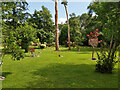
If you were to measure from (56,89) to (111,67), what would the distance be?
14.4 ft

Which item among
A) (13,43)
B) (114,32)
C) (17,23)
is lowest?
(13,43)

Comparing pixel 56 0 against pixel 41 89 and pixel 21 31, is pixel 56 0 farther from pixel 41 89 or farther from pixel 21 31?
pixel 41 89

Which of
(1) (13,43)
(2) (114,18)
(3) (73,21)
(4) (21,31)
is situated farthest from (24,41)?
(3) (73,21)

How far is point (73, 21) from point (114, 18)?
140 ft

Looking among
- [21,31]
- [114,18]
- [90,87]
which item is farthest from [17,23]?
[90,87]

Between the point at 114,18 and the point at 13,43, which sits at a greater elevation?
the point at 114,18

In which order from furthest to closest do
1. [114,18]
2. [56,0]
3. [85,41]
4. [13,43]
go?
[85,41], [56,0], [114,18], [13,43]

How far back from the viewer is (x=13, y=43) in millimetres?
7633

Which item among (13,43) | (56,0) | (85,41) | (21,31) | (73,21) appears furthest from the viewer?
(73,21)

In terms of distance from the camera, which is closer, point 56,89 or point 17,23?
point 56,89

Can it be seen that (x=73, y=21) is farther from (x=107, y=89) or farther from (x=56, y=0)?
(x=107, y=89)

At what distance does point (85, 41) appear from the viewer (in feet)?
141

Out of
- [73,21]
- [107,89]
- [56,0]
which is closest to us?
[107,89]

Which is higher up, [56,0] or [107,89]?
[56,0]
